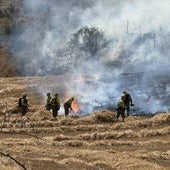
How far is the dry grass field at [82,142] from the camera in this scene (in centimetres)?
1640

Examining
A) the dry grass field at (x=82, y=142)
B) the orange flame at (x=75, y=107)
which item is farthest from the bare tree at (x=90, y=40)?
the dry grass field at (x=82, y=142)

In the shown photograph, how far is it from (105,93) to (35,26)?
160 feet

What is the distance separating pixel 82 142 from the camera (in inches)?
875

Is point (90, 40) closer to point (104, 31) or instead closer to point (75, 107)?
point (104, 31)

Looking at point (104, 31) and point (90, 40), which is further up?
point (104, 31)

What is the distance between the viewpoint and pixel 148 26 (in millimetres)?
79625

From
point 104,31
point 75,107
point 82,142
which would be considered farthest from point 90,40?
point 82,142

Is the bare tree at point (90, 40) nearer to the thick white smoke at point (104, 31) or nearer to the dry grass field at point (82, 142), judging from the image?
the thick white smoke at point (104, 31)

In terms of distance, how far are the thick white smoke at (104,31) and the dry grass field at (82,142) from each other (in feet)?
55.0

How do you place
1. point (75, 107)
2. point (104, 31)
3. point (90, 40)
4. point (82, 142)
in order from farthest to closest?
1. point (104, 31)
2. point (90, 40)
3. point (75, 107)
4. point (82, 142)

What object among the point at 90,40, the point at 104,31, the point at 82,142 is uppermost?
the point at 104,31

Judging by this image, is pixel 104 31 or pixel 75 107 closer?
pixel 75 107

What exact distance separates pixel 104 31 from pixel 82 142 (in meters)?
55.6

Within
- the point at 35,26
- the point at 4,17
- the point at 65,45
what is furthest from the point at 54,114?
the point at 4,17
